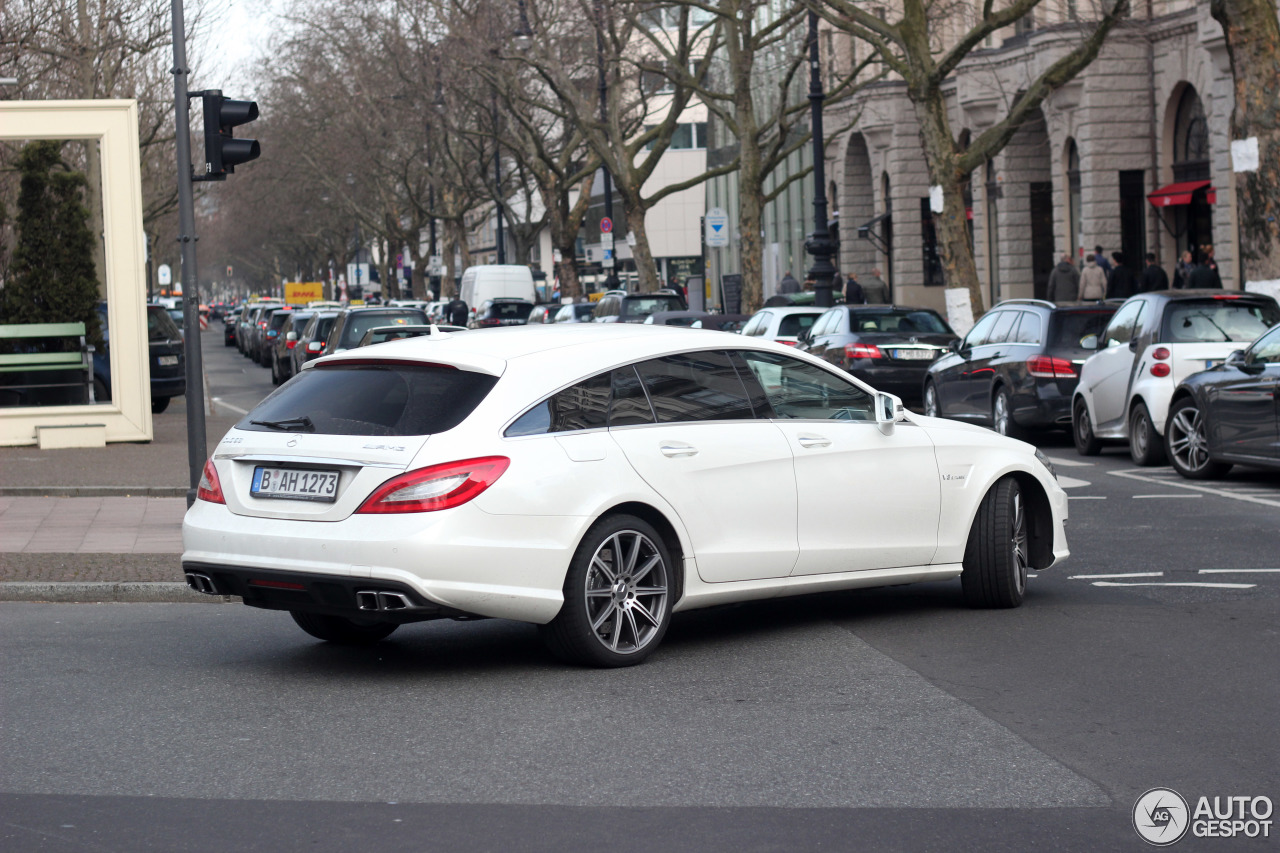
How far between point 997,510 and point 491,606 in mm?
2993

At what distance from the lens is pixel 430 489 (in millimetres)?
6793

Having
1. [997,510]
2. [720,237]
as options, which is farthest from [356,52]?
[997,510]

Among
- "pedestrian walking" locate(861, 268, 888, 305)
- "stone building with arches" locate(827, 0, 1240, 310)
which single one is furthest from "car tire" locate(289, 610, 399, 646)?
"pedestrian walking" locate(861, 268, 888, 305)

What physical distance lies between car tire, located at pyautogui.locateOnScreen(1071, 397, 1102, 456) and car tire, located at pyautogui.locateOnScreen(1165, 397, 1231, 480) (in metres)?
2.11

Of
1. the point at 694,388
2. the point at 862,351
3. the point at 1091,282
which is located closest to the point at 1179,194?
the point at 1091,282

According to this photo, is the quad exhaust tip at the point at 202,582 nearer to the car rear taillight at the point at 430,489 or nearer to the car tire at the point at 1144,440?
the car rear taillight at the point at 430,489

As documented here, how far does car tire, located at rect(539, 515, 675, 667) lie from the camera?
23.3ft

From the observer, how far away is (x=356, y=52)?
53875mm

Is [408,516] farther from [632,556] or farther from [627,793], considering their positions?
[627,793]

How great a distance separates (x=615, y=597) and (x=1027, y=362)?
12.1 metres

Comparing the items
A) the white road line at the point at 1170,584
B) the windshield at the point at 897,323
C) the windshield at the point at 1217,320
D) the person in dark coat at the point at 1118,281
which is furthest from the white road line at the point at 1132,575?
the person in dark coat at the point at 1118,281

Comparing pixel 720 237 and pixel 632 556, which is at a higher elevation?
pixel 720 237

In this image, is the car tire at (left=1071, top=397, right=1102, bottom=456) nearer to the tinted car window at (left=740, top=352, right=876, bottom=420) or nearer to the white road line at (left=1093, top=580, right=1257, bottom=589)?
the white road line at (left=1093, top=580, right=1257, bottom=589)

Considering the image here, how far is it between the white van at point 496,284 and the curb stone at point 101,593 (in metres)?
41.9
